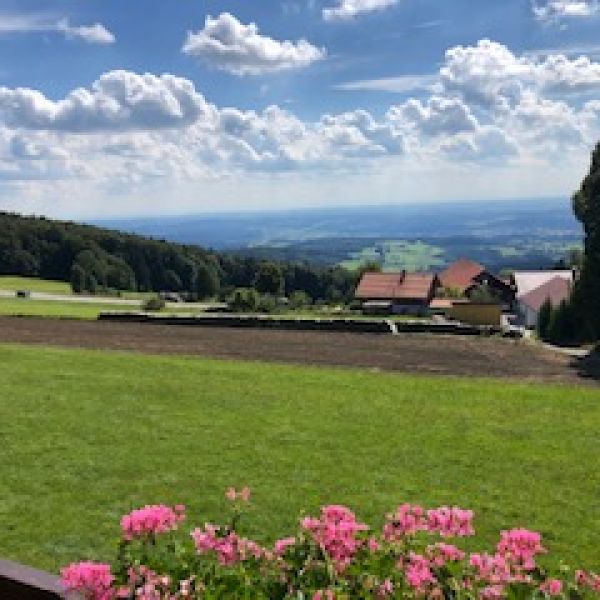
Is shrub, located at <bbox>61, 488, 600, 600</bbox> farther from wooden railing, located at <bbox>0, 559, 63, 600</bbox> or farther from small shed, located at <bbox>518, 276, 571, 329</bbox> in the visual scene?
small shed, located at <bbox>518, 276, 571, 329</bbox>

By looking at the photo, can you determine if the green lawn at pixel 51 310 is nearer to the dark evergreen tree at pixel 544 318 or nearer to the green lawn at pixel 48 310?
the green lawn at pixel 48 310

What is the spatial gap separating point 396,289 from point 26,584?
210 ft

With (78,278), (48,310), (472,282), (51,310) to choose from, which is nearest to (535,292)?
(472,282)

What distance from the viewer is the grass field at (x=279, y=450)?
7555 mm

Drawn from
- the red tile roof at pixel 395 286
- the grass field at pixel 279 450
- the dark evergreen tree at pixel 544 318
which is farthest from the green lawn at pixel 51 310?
the red tile roof at pixel 395 286

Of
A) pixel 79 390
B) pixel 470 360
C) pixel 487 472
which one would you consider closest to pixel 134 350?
pixel 79 390

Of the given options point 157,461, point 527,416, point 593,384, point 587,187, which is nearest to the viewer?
point 157,461

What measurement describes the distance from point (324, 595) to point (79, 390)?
33.7ft

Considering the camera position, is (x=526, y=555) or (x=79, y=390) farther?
(x=79, y=390)

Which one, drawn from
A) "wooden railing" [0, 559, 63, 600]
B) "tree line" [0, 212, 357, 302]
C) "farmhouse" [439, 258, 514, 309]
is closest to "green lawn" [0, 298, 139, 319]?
"wooden railing" [0, 559, 63, 600]

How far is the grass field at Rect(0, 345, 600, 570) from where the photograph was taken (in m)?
7.55

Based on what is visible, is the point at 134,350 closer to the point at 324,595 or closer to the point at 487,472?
the point at 487,472

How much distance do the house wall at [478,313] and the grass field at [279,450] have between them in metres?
16.0

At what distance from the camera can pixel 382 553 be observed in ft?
10.9
